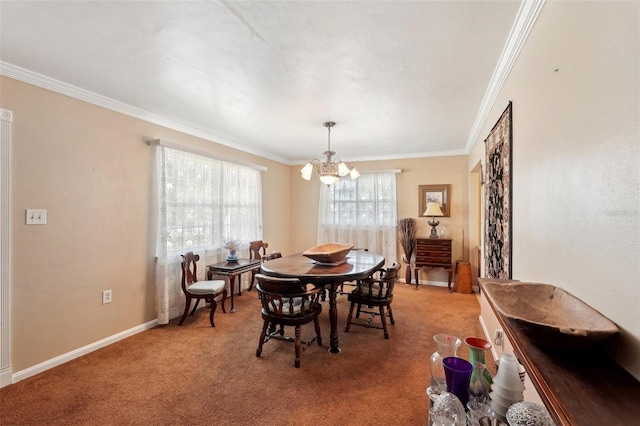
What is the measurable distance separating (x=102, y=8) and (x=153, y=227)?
7.49 ft

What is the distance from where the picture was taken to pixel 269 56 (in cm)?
206

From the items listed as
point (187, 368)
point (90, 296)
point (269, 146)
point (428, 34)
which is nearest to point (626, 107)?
point (428, 34)

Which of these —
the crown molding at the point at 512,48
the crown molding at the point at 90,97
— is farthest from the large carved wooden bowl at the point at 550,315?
the crown molding at the point at 90,97

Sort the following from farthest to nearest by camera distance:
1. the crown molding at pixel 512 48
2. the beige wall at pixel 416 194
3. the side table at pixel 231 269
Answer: the beige wall at pixel 416 194
the side table at pixel 231 269
the crown molding at pixel 512 48

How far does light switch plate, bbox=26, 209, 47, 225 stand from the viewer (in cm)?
235

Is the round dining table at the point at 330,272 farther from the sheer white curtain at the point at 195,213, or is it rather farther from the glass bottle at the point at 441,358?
the glass bottle at the point at 441,358

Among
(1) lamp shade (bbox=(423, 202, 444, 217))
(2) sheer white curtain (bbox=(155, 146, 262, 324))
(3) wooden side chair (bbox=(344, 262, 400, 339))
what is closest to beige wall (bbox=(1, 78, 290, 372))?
(2) sheer white curtain (bbox=(155, 146, 262, 324))

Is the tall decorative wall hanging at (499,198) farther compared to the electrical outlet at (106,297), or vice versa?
the electrical outlet at (106,297)

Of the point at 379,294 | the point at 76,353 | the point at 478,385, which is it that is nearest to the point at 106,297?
the point at 76,353

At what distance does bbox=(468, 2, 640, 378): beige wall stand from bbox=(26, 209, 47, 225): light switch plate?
351 cm

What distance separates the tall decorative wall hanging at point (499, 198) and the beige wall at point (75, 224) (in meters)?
3.48

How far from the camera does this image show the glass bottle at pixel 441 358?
104 centimetres

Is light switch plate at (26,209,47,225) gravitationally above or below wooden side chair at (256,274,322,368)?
above

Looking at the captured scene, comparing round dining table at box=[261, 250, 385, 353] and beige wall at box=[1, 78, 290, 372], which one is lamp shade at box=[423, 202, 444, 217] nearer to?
round dining table at box=[261, 250, 385, 353]
